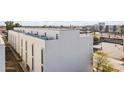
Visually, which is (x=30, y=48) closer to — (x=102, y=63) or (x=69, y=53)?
(x=69, y=53)

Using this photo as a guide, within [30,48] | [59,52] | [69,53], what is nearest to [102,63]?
[69,53]

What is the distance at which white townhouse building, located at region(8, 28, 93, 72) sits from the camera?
312 centimetres

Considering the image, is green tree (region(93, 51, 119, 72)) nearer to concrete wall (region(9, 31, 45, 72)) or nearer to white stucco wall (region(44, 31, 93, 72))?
white stucco wall (region(44, 31, 93, 72))

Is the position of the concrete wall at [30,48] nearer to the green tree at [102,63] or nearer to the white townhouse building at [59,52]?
the white townhouse building at [59,52]

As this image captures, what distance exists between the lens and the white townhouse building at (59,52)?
3.12 meters

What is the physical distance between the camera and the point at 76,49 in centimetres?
339

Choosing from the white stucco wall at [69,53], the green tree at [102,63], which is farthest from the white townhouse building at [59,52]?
the green tree at [102,63]

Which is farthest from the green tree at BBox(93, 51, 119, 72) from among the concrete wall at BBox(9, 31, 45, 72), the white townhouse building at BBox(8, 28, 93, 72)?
the concrete wall at BBox(9, 31, 45, 72)

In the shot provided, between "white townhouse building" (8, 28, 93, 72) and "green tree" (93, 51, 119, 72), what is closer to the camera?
"white townhouse building" (8, 28, 93, 72)

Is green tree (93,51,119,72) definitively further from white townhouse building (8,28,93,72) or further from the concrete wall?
the concrete wall

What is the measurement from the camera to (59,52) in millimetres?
3223

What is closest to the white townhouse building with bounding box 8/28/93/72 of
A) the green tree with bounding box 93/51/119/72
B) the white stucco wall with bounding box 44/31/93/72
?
the white stucco wall with bounding box 44/31/93/72
